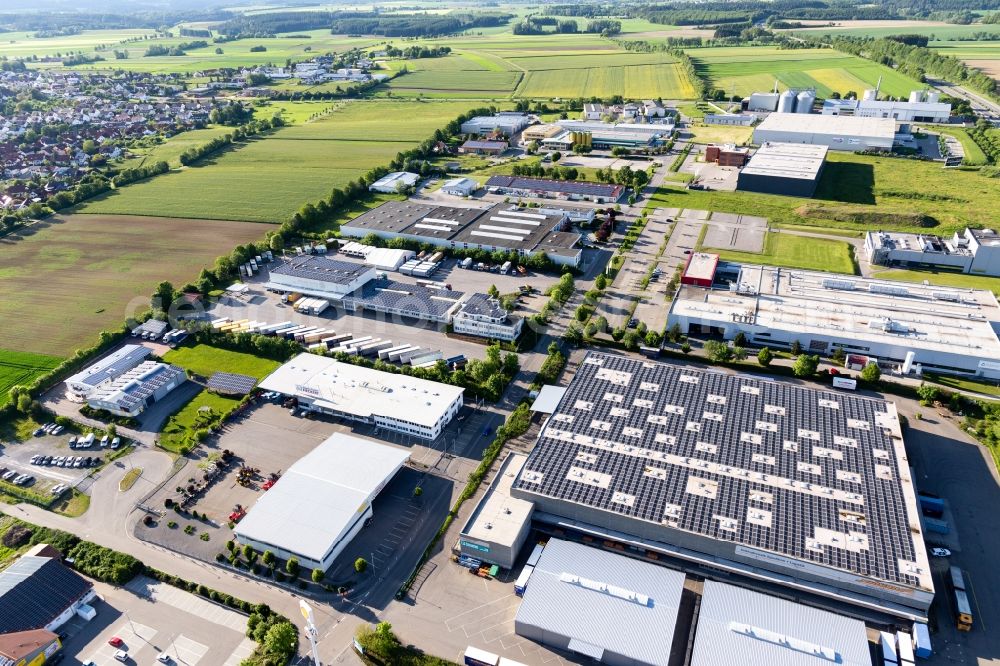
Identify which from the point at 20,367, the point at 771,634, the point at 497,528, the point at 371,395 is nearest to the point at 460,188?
the point at 371,395

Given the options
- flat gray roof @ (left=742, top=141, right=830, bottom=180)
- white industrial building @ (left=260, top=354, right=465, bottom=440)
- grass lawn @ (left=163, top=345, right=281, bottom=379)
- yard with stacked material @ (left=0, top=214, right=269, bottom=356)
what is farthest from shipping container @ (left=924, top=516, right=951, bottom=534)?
yard with stacked material @ (left=0, top=214, right=269, bottom=356)

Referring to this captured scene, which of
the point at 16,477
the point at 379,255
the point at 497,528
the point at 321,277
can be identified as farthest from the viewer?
the point at 379,255

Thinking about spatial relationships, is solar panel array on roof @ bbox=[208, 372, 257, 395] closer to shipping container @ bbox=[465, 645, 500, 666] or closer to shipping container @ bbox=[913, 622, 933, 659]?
shipping container @ bbox=[465, 645, 500, 666]

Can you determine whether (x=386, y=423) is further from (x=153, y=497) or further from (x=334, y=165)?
(x=334, y=165)

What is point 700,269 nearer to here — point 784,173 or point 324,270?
point 784,173

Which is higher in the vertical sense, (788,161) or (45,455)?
(788,161)

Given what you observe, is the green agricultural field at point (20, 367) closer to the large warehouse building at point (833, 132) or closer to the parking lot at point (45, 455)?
the parking lot at point (45, 455)

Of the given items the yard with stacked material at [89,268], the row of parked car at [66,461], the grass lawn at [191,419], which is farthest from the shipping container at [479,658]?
the yard with stacked material at [89,268]
